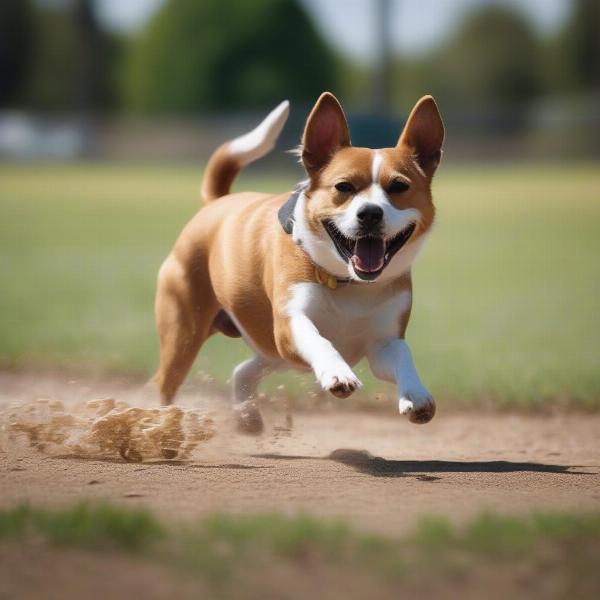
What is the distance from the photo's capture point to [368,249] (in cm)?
583

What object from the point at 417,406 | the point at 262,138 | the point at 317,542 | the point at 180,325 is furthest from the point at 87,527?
the point at 262,138

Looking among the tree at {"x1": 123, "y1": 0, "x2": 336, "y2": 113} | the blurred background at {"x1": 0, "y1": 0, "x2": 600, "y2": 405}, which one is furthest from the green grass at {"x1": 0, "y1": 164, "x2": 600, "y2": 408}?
the tree at {"x1": 123, "y1": 0, "x2": 336, "y2": 113}

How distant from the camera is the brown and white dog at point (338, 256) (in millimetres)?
5770

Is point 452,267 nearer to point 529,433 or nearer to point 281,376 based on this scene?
point 281,376

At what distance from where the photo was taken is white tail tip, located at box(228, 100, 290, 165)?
7.18 metres

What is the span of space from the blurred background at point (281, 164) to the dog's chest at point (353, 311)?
222 cm

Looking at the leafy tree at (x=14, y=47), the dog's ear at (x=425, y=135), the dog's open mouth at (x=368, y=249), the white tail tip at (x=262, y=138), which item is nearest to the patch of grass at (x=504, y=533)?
the dog's open mouth at (x=368, y=249)

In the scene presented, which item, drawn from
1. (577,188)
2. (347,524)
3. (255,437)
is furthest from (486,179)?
(347,524)

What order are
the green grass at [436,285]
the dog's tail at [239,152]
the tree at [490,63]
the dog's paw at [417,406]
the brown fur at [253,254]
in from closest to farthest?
the dog's paw at [417,406] < the brown fur at [253,254] < the dog's tail at [239,152] < the green grass at [436,285] < the tree at [490,63]

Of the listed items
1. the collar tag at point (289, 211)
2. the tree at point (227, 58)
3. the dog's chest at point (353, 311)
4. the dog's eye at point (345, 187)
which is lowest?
the dog's chest at point (353, 311)

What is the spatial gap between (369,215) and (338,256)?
313mm

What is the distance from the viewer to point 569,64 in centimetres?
7806

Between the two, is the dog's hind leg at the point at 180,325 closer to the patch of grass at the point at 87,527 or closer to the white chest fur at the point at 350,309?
the white chest fur at the point at 350,309

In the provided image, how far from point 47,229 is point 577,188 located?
17878 mm
